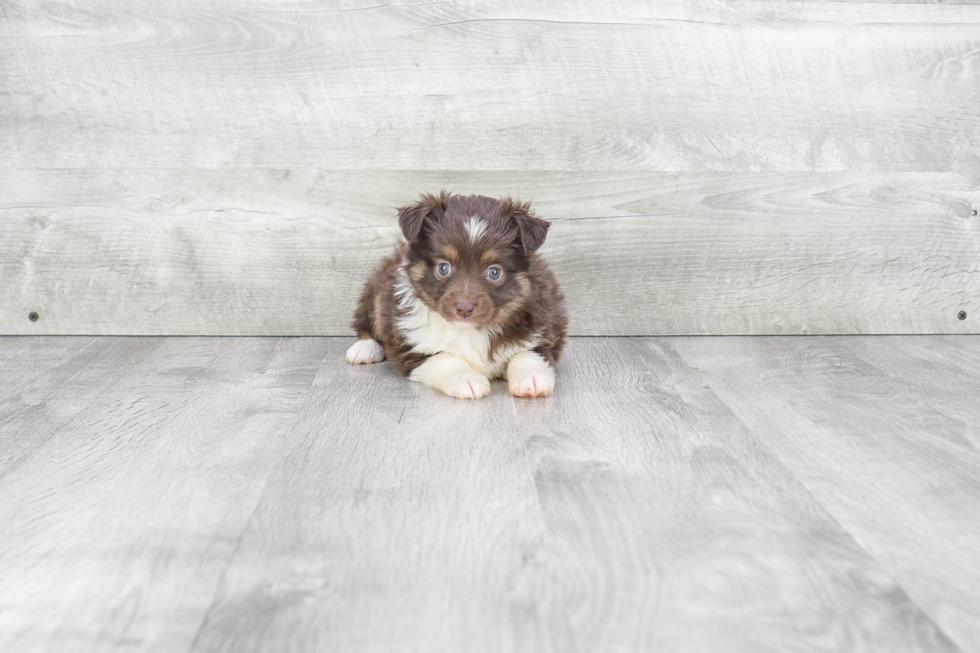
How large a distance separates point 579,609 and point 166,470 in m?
1.08

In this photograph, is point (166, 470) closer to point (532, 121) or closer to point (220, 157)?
point (220, 157)

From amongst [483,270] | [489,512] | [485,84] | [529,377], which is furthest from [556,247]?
[489,512]

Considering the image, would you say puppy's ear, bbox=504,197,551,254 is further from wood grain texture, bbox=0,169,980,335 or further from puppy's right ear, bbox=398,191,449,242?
wood grain texture, bbox=0,169,980,335

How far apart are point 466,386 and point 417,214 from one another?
1.79ft

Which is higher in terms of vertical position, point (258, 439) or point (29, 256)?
point (29, 256)

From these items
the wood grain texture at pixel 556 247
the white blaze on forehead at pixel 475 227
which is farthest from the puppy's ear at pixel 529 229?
the wood grain texture at pixel 556 247

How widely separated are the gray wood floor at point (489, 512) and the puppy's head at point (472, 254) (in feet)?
0.95

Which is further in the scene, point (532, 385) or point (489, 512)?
point (532, 385)

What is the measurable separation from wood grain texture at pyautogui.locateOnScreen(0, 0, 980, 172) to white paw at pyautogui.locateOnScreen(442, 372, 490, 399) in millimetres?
1021

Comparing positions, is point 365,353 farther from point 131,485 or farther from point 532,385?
point 131,485

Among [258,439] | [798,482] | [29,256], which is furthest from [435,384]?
[29,256]

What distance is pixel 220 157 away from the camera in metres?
3.24

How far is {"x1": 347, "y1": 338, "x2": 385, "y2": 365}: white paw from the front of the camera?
2987 millimetres

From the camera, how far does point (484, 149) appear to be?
3.24 metres
